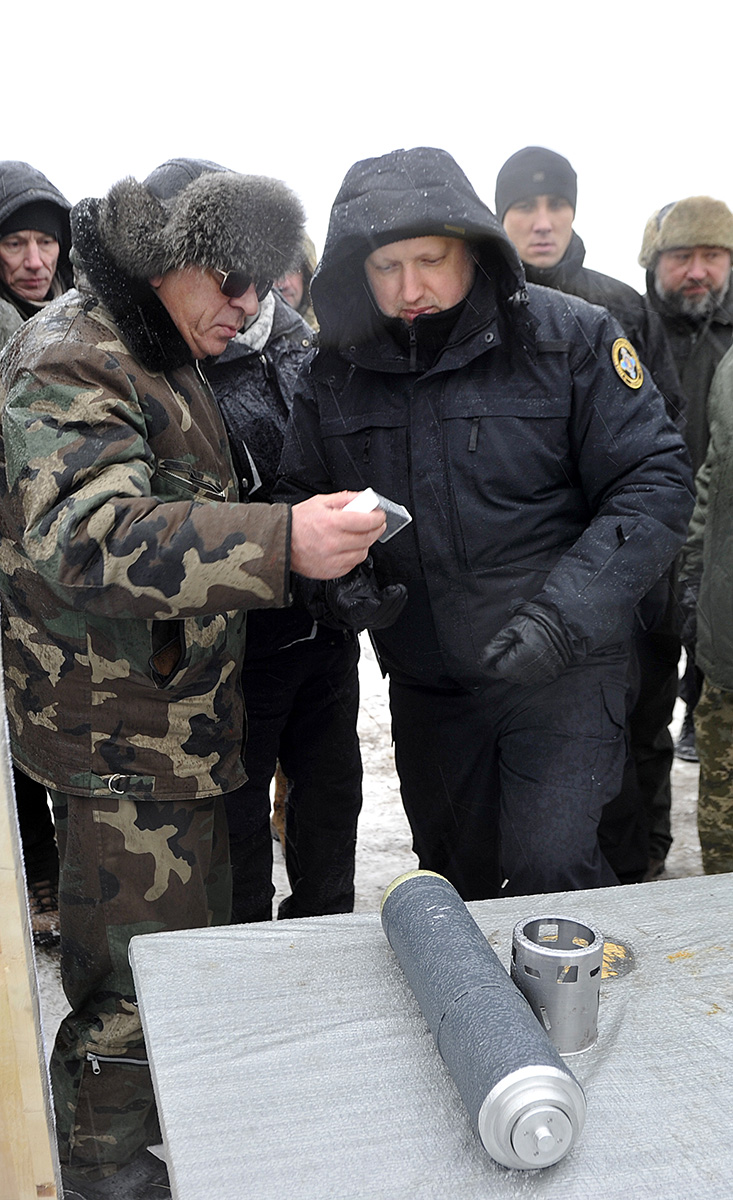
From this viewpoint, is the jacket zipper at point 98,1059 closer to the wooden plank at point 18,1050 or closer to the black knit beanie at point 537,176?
the wooden plank at point 18,1050

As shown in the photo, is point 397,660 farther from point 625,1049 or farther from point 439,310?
point 625,1049

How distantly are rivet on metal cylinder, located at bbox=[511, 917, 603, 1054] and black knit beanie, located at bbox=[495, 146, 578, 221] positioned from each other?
243cm

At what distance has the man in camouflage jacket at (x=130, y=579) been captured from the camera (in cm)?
160

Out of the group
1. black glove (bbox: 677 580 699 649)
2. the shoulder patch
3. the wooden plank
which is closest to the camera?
the wooden plank

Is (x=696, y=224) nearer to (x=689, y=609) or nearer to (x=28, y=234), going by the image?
(x=689, y=609)

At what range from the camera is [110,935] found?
5.90 feet

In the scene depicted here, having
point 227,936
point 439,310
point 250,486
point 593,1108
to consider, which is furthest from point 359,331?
point 593,1108

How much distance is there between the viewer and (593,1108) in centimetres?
107

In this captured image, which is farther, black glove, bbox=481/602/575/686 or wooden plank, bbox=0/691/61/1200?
black glove, bbox=481/602/575/686

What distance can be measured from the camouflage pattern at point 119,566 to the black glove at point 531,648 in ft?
1.65

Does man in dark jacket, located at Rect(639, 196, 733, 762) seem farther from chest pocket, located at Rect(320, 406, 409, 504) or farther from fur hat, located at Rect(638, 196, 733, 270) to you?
chest pocket, located at Rect(320, 406, 409, 504)

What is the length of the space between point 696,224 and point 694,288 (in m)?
0.19

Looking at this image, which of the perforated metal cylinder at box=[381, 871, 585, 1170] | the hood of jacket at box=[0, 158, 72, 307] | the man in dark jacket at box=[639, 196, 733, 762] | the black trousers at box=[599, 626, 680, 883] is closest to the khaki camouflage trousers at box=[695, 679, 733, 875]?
the black trousers at box=[599, 626, 680, 883]

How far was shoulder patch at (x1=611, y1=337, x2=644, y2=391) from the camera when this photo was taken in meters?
2.07
